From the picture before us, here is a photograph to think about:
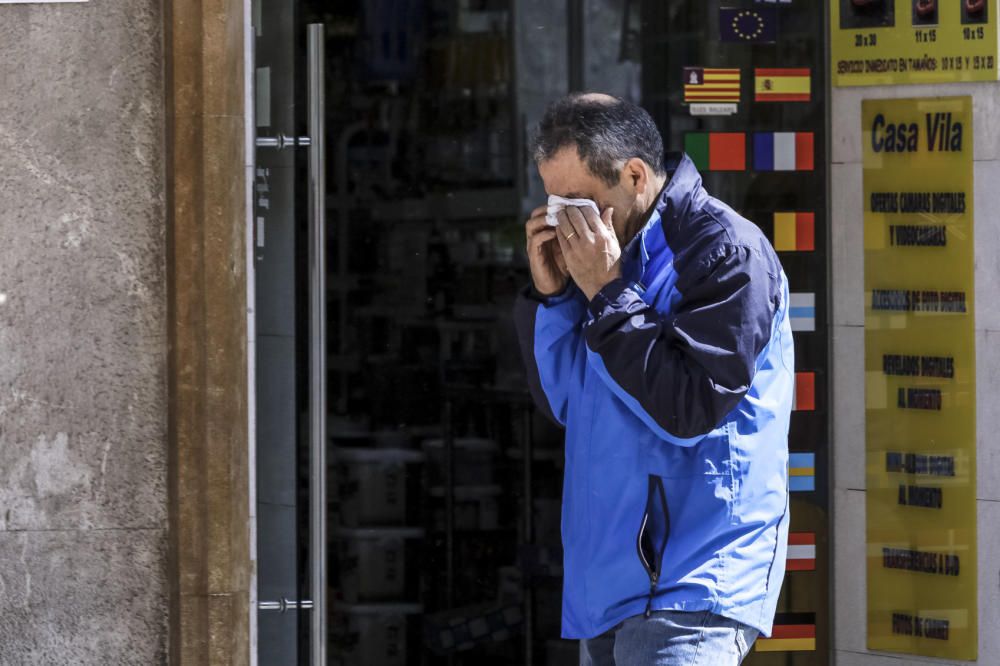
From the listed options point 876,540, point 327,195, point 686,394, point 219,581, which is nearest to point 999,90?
point 876,540

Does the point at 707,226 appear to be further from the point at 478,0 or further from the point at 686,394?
the point at 478,0

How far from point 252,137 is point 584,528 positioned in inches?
71.4

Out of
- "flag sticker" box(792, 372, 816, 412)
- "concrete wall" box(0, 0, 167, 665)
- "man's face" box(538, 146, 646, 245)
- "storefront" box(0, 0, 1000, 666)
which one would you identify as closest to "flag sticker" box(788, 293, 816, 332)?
"storefront" box(0, 0, 1000, 666)

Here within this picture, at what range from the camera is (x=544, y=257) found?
122 inches

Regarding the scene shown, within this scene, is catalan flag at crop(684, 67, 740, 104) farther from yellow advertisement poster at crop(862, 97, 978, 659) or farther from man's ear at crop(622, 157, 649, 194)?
man's ear at crop(622, 157, 649, 194)

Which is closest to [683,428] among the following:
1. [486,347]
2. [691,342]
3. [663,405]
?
[663,405]

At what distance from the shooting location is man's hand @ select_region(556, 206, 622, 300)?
114 inches

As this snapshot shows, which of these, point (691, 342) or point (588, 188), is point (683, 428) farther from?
point (588, 188)

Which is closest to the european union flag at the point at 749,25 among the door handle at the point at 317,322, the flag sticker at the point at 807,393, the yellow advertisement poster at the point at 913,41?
the yellow advertisement poster at the point at 913,41

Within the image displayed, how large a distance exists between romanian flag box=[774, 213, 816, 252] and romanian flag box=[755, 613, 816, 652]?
1195mm

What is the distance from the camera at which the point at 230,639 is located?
419 cm

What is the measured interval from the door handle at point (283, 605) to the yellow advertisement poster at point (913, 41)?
233 centimetres

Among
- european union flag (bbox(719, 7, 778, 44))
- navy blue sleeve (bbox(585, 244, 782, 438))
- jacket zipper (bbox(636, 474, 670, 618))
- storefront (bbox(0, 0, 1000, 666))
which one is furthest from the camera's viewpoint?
european union flag (bbox(719, 7, 778, 44))

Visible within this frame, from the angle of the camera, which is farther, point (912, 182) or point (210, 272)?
point (912, 182)
